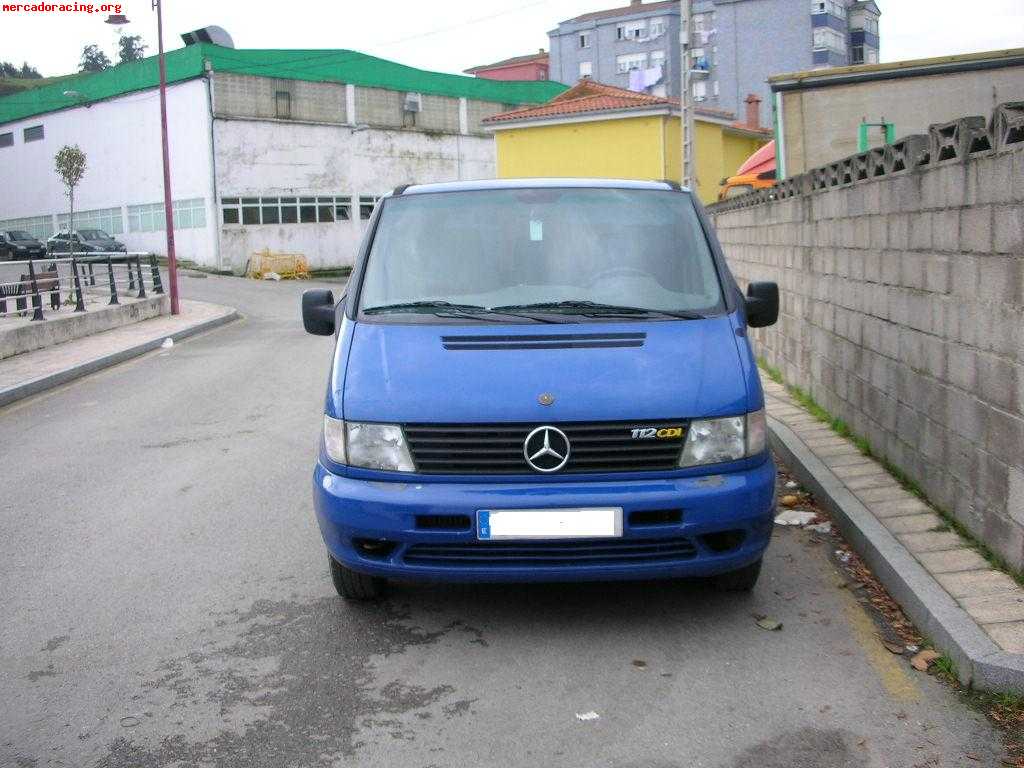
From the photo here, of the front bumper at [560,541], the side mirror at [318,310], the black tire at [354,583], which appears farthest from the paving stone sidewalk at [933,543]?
the side mirror at [318,310]

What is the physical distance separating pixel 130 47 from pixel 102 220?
96.5 meters

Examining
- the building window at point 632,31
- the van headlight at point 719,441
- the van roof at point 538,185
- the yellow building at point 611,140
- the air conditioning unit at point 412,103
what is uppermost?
the building window at point 632,31

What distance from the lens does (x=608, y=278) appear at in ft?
17.5

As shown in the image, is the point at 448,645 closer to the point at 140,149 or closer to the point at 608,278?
the point at 608,278

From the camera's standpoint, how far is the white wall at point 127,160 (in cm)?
4619

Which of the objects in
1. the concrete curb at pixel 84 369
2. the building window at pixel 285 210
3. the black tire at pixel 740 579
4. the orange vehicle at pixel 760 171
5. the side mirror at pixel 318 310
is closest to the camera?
the black tire at pixel 740 579

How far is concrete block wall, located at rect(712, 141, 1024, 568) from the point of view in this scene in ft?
15.7

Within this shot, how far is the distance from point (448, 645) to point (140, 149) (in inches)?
1935

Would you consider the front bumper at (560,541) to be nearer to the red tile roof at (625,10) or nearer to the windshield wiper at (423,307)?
the windshield wiper at (423,307)

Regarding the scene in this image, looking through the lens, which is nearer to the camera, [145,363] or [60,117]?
[145,363]

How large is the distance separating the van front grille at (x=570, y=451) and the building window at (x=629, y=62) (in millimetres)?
83892

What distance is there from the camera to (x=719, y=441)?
4500 mm

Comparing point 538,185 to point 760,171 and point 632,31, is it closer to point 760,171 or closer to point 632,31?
point 760,171

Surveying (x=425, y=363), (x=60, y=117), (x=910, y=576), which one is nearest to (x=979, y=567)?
(x=910, y=576)
